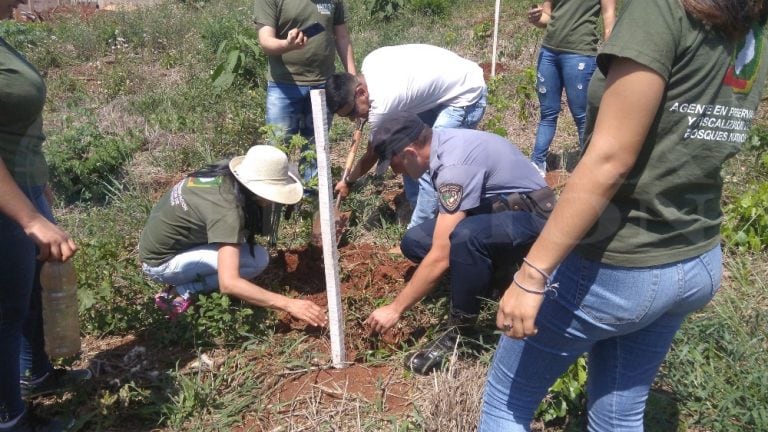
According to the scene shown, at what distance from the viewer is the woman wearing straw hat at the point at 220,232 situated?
2.81 meters

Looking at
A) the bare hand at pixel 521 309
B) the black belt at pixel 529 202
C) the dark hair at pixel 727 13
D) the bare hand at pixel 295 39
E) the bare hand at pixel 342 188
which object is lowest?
the bare hand at pixel 342 188

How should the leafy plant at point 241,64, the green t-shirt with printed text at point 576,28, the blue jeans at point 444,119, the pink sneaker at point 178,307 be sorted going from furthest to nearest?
the leafy plant at point 241,64 < the green t-shirt with printed text at point 576,28 < the blue jeans at point 444,119 < the pink sneaker at point 178,307

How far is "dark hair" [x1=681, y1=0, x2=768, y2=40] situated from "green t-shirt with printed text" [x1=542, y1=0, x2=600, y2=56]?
320 cm

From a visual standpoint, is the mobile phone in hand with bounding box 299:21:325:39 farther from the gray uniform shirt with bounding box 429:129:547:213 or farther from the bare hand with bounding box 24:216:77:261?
the bare hand with bounding box 24:216:77:261

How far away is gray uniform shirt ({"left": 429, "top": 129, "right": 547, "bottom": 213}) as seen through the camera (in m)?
2.75

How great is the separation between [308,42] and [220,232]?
71.7 inches

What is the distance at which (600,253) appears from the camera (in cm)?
142

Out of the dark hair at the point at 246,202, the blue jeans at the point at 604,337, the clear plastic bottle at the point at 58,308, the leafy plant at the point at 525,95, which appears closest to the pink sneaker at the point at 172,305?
the dark hair at the point at 246,202

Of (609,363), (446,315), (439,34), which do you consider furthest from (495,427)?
(439,34)

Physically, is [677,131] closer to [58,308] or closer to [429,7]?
[58,308]

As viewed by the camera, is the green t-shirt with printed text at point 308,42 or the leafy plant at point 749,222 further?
the green t-shirt with printed text at point 308,42

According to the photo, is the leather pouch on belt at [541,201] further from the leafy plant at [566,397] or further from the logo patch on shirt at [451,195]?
the leafy plant at [566,397]

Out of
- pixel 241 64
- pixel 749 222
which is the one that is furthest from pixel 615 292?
pixel 241 64

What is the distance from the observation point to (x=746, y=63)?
51.4 inches
